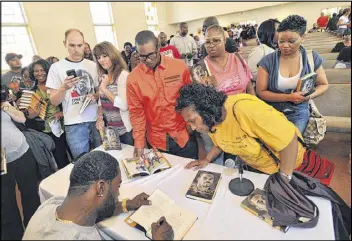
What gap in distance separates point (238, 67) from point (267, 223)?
119cm

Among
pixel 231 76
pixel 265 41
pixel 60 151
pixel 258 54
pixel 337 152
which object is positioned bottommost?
pixel 337 152

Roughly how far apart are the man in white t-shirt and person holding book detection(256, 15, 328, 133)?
1529 millimetres

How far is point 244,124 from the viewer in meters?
1.20

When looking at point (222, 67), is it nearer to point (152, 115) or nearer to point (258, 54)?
point (258, 54)

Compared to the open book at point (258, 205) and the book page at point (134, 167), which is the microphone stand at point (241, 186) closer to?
the open book at point (258, 205)

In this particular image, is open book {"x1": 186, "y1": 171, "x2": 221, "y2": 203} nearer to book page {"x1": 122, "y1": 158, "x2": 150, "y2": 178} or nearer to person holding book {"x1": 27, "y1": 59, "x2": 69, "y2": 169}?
book page {"x1": 122, "y1": 158, "x2": 150, "y2": 178}

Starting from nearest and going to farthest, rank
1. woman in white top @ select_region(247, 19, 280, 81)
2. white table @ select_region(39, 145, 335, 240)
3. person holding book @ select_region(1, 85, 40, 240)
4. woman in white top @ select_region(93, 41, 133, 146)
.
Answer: white table @ select_region(39, 145, 335, 240), person holding book @ select_region(1, 85, 40, 240), woman in white top @ select_region(93, 41, 133, 146), woman in white top @ select_region(247, 19, 280, 81)

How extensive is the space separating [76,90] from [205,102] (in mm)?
1389

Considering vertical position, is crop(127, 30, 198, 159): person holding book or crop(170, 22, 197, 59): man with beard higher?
crop(170, 22, 197, 59): man with beard

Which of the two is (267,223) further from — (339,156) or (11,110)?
(339,156)

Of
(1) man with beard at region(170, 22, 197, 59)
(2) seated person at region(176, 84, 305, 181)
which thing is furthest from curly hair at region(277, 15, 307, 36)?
(1) man with beard at region(170, 22, 197, 59)

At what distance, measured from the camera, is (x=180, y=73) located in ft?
5.75

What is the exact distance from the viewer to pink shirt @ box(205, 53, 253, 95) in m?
1.77

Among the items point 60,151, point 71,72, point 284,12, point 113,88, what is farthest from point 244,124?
point 284,12
